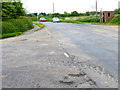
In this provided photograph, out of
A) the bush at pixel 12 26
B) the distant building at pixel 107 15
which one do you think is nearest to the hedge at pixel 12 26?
the bush at pixel 12 26

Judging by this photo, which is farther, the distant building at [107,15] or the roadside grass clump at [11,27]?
the distant building at [107,15]

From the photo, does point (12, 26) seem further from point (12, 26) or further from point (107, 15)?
point (107, 15)

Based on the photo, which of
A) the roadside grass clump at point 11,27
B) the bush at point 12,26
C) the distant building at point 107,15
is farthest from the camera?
the distant building at point 107,15

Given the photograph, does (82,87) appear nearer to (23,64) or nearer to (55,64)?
(55,64)

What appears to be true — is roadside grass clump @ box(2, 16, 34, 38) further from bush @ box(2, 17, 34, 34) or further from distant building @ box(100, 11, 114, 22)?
distant building @ box(100, 11, 114, 22)

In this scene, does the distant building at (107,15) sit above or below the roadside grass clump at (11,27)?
above

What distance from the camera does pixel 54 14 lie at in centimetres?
9800

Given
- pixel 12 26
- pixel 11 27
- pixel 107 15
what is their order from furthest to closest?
pixel 107 15 < pixel 12 26 < pixel 11 27

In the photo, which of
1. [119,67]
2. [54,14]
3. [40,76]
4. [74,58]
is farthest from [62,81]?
[54,14]

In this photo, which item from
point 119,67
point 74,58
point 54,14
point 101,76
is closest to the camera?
point 101,76

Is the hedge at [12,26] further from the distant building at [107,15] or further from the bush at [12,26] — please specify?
the distant building at [107,15]

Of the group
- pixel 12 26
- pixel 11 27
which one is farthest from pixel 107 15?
pixel 11 27

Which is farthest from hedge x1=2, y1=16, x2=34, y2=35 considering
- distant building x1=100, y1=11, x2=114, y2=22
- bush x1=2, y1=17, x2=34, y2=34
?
distant building x1=100, y1=11, x2=114, y2=22

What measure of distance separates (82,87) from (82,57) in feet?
13.6
